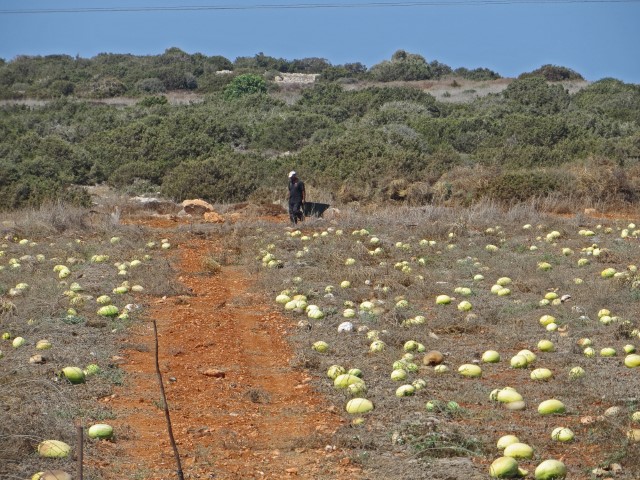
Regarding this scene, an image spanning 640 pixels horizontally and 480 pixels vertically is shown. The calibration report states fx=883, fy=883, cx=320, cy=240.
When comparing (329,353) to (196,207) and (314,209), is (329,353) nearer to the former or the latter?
(314,209)

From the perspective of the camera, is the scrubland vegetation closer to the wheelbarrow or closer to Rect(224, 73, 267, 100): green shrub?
Rect(224, 73, 267, 100): green shrub

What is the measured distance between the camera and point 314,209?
19672mm

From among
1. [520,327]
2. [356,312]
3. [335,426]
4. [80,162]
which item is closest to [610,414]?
[335,426]

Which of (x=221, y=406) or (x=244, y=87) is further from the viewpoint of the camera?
(x=244, y=87)

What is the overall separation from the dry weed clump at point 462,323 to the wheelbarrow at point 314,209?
1.84 m

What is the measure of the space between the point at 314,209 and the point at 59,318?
1052 cm

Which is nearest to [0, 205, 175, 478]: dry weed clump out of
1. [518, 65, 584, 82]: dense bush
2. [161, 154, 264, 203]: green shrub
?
[161, 154, 264, 203]: green shrub

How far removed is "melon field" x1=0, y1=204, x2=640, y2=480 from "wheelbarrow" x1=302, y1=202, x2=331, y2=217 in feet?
10.9

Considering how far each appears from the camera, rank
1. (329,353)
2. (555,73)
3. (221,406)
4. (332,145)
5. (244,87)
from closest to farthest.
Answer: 1. (221,406)
2. (329,353)
3. (332,145)
4. (244,87)
5. (555,73)

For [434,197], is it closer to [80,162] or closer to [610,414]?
[80,162]

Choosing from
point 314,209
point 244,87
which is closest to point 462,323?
point 314,209

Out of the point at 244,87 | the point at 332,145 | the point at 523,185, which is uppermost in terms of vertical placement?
the point at 244,87

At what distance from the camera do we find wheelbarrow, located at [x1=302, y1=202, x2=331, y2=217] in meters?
19.5

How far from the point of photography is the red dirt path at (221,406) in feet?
18.0
